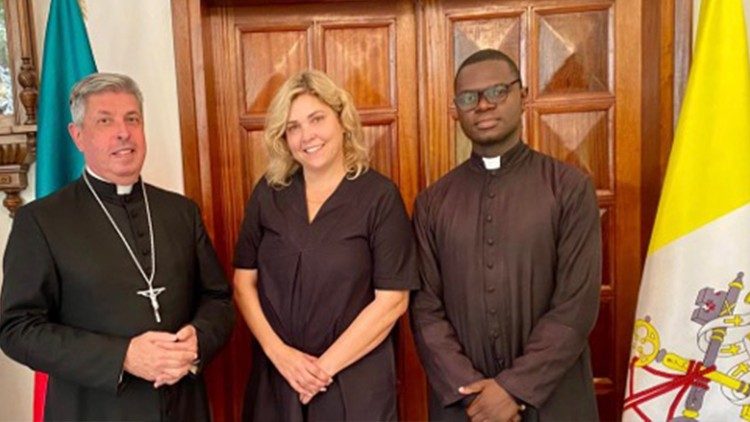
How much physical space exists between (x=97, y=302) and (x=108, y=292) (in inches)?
1.4

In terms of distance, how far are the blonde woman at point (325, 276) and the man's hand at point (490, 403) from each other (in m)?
0.26

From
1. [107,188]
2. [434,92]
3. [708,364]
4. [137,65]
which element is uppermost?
[137,65]

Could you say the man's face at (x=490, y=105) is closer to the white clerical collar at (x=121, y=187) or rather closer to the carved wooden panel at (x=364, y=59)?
the carved wooden panel at (x=364, y=59)

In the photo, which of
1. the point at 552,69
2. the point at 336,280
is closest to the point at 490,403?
the point at 336,280

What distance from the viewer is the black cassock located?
4.92ft

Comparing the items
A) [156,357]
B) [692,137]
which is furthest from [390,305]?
[692,137]

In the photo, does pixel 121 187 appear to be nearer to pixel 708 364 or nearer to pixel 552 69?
pixel 552 69

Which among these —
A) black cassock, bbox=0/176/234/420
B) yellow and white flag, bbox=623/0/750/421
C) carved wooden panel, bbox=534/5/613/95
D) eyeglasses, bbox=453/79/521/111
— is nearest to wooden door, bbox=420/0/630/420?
carved wooden panel, bbox=534/5/613/95

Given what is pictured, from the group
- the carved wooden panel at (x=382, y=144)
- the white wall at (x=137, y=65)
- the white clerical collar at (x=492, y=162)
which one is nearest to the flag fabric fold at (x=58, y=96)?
the white wall at (x=137, y=65)

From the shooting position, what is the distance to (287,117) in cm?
182

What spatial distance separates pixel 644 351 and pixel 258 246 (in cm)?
133

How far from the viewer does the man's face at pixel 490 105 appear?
1.70 metres

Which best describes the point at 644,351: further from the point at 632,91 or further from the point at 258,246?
the point at 258,246

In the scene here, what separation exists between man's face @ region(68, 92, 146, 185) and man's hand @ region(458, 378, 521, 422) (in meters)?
1.10
